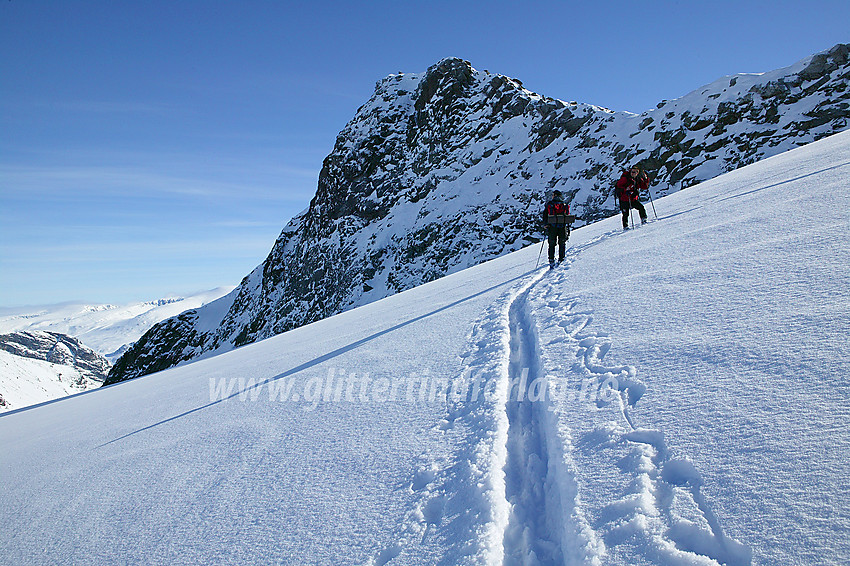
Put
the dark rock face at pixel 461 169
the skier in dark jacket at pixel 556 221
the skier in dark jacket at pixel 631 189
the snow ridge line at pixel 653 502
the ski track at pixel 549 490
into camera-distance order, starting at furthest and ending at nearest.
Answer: the dark rock face at pixel 461 169 → the skier in dark jacket at pixel 631 189 → the skier in dark jacket at pixel 556 221 → the ski track at pixel 549 490 → the snow ridge line at pixel 653 502

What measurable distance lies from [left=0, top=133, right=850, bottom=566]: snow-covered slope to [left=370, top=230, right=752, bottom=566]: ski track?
0.01m

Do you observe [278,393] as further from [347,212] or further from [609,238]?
[347,212]

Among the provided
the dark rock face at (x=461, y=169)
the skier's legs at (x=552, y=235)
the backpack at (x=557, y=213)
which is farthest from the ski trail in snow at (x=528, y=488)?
the dark rock face at (x=461, y=169)

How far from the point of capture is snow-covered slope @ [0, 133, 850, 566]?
2180 mm

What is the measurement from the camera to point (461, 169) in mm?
45938

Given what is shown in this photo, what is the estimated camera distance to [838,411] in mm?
2303

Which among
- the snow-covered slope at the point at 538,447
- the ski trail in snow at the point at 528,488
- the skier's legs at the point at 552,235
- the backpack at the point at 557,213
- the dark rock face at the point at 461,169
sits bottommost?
the ski trail in snow at the point at 528,488

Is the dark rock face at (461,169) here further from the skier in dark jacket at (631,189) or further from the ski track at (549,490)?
the ski track at (549,490)

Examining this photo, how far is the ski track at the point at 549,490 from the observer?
2.12 m

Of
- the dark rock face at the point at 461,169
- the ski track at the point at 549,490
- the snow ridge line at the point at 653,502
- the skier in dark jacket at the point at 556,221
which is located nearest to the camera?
the snow ridge line at the point at 653,502

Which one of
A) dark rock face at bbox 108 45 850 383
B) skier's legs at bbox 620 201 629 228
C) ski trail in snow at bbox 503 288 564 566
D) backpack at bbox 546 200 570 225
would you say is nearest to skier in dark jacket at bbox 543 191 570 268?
backpack at bbox 546 200 570 225

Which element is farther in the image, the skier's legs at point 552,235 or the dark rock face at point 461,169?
the dark rock face at point 461,169

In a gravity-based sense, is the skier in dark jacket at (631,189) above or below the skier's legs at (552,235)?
above

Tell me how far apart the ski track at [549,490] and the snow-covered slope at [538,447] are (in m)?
0.01
